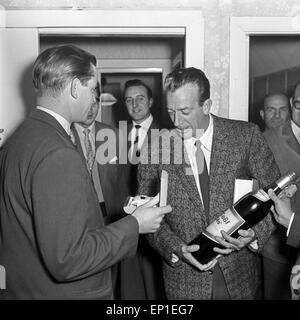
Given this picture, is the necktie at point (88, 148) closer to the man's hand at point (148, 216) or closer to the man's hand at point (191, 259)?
the man's hand at point (191, 259)

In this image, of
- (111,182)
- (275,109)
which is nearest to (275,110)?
(275,109)

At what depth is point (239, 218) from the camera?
1212 mm

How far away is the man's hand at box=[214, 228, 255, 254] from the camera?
122 centimetres

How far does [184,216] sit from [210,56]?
0.82m

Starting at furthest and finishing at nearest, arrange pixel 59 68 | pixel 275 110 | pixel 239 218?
pixel 275 110 → pixel 239 218 → pixel 59 68

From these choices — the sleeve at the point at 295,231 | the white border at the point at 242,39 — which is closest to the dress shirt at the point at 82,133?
the white border at the point at 242,39

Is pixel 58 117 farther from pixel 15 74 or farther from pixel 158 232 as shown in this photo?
pixel 15 74

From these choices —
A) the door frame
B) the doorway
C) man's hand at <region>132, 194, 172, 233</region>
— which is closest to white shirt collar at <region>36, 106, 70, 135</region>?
man's hand at <region>132, 194, 172, 233</region>

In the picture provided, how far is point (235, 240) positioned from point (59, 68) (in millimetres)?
635

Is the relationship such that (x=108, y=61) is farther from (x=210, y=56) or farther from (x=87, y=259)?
(x=87, y=259)

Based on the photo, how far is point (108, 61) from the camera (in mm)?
3832

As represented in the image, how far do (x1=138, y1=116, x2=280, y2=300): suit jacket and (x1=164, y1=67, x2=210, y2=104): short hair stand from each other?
109mm

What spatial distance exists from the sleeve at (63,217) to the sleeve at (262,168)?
61 centimetres

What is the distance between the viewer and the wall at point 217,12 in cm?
189
